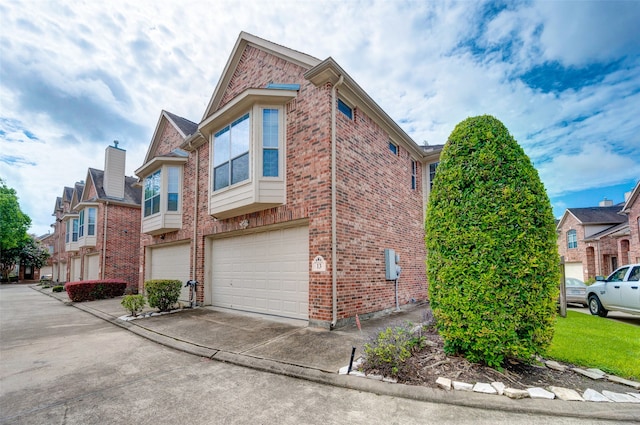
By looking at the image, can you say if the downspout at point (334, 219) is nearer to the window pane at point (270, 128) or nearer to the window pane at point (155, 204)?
the window pane at point (270, 128)

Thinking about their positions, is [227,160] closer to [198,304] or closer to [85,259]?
[198,304]

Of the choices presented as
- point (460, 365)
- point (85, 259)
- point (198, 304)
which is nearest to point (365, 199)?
point (460, 365)

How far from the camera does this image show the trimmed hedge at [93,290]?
13.9 metres

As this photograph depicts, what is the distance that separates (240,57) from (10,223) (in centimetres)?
3766

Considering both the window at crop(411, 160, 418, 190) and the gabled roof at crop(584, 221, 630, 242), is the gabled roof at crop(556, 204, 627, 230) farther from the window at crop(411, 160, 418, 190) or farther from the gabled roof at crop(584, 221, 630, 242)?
the window at crop(411, 160, 418, 190)

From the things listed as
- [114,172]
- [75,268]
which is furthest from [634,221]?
[75,268]

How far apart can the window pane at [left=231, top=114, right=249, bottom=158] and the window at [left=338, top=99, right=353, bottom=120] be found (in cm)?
269

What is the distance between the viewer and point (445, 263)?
13.7ft

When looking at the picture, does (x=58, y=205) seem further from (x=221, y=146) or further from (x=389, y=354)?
(x=389, y=354)

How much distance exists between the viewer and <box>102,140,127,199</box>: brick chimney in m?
19.1

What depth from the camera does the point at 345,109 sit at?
7.82 metres

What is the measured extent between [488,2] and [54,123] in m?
19.5

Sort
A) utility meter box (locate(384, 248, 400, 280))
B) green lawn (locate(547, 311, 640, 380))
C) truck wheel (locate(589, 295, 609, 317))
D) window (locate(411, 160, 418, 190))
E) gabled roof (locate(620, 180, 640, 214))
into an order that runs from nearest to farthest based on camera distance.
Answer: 1. green lawn (locate(547, 311, 640, 380))
2. utility meter box (locate(384, 248, 400, 280))
3. truck wheel (locate(589, 295, 609, 317))
4. window (locate(411, 160, 418, 190))
5. gabled roof (locate(620, 180, 640, 214))

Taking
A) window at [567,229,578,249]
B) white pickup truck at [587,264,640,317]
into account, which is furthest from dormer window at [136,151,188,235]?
window at [567,229,578,249]
